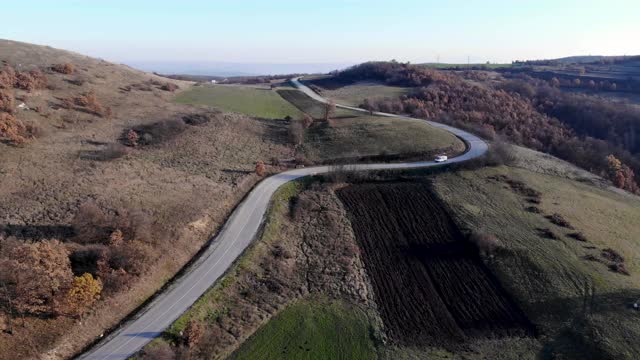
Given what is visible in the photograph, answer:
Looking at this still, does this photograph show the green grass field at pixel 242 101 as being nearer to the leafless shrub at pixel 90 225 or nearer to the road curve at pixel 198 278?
the road curve at pixel 198 278

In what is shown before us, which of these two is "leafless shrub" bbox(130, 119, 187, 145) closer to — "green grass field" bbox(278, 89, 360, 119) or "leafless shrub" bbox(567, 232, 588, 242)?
"green grass field" bbox(278, 89, 360, 119)

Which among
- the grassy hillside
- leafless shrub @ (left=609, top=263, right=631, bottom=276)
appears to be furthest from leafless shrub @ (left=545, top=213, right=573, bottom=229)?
the grassy hillside

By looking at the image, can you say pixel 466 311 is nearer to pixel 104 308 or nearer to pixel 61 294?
pixel 104 308

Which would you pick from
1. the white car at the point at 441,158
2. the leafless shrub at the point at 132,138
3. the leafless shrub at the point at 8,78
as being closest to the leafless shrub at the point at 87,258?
the leafless shrub at the point at 132,138

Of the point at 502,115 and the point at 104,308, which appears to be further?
the point at 502,115

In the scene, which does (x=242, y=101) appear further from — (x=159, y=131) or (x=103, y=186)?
(x=103, y=186)

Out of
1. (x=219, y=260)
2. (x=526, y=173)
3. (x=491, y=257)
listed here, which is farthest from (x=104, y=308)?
(x=526, y=173)
